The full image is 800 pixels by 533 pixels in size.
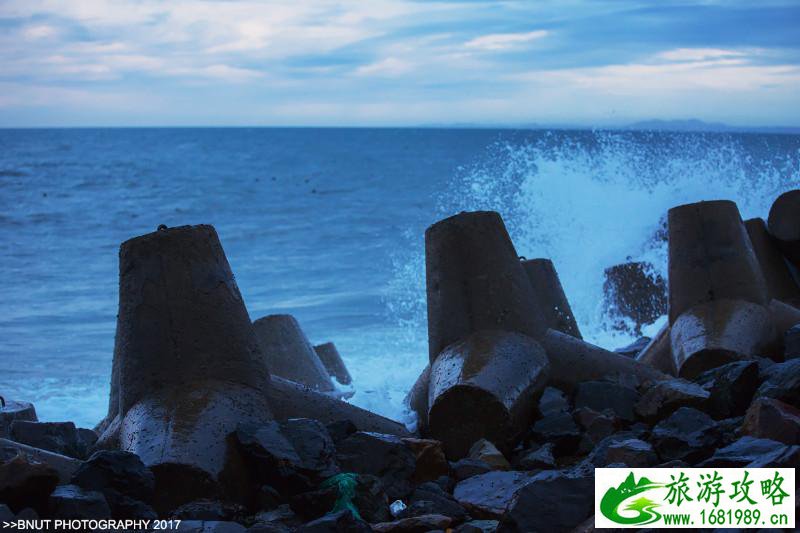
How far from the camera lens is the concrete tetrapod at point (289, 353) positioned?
734cm

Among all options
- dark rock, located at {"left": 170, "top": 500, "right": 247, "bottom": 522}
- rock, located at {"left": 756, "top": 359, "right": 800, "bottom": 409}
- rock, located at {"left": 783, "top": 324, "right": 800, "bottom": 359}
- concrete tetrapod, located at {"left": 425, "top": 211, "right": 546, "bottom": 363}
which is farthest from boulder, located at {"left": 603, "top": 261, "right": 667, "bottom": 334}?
dark rock, located at {"left": 170, "top": 500, "right": 247, "bottom": 522}

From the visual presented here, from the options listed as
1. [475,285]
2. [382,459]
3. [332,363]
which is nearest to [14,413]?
[382,459]

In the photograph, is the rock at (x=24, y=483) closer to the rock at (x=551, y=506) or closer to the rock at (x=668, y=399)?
the rock at (x=551, y=506)

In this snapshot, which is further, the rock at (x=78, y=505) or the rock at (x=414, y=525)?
the rock at (x=414, y=525)

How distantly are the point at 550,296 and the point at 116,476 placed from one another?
163 inches

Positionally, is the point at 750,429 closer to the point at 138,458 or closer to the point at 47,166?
the point at 138,458

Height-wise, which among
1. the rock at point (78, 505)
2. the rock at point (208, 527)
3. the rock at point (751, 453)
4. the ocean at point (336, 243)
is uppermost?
the rock at point (751, 453)

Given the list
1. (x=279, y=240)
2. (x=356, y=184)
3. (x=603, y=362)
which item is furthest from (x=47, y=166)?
(x=603, y=362)

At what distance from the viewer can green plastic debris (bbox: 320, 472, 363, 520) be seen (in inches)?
150

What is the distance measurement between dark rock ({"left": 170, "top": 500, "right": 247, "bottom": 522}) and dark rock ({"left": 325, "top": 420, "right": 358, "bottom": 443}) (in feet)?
2.34

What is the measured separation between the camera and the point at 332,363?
8.88 metres

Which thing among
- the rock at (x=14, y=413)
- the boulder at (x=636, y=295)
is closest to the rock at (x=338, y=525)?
the rock at (x=14, y=413)

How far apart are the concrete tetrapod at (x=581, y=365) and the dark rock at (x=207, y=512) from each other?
233 cm

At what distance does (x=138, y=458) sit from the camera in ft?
12.7
